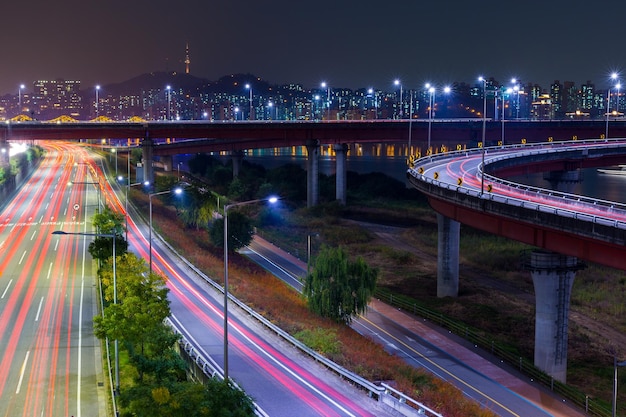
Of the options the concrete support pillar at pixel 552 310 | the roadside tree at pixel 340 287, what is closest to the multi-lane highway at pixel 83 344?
the roadside tree at pixel 340 287

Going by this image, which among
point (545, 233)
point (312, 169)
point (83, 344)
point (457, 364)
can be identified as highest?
point (545, 233)

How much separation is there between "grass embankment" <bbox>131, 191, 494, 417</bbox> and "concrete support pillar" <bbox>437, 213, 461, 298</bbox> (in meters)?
13.2

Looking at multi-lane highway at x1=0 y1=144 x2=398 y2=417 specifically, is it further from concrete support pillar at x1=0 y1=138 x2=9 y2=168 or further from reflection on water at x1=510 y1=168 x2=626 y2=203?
reflection on water at x1=510 y1=168 x2=626 y2=203

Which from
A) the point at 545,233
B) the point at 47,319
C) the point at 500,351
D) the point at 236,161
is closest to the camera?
the point at 545,233

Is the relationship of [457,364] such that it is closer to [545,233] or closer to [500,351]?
[500,351]

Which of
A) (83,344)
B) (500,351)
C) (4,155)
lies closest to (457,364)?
(500,351)

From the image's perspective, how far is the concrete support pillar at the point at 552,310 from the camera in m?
42.0

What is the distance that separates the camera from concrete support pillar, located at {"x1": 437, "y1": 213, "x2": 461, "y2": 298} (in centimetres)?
6012

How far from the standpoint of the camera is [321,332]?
37.9 m

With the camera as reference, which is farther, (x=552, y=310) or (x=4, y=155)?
(x=4, y=155)

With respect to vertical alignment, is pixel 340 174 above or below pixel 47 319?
above

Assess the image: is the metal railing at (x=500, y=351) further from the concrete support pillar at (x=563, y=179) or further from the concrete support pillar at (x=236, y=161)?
the concrete support pillar at (x=236, y=161)

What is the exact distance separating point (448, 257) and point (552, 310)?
18228 millimetres

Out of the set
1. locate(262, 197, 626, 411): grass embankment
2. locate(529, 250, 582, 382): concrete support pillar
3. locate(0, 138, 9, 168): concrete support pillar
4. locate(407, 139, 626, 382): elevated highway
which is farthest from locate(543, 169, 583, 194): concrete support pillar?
locate(0, 138, 9, 168): concrete support pillar
